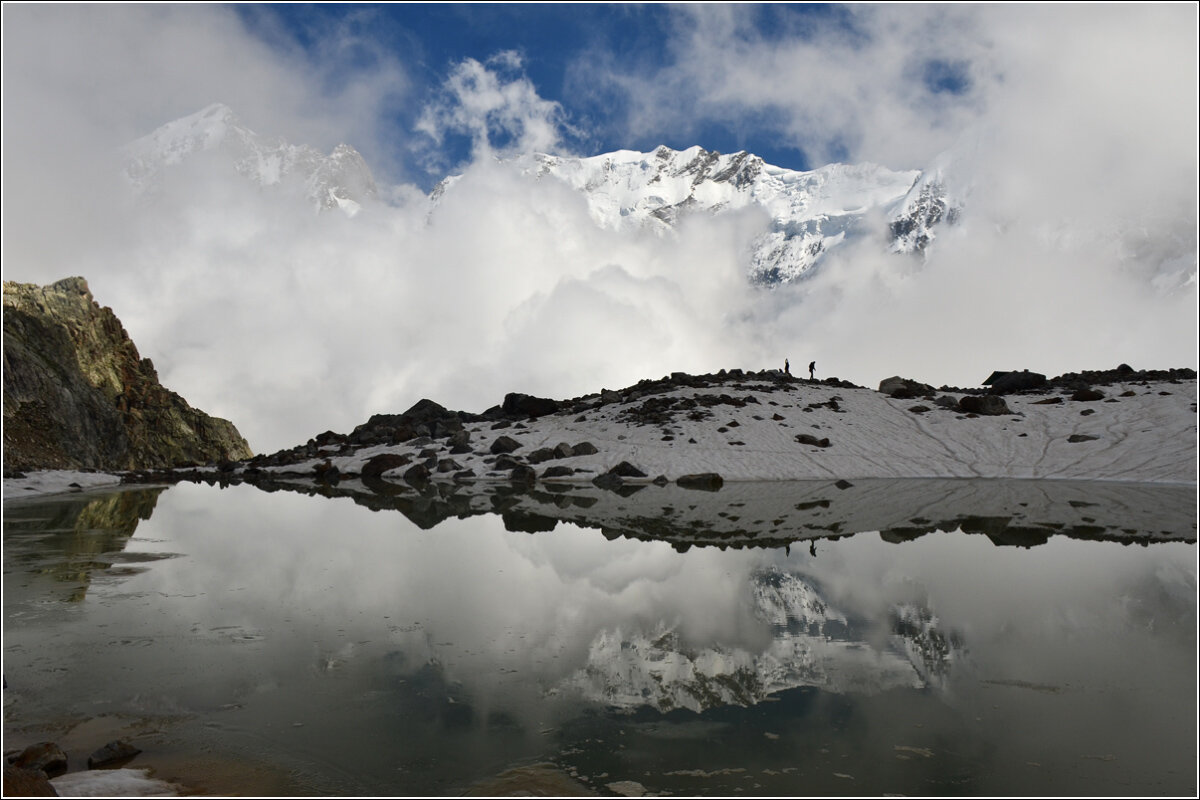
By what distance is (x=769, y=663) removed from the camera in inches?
447

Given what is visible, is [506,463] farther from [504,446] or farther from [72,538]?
[72,538]

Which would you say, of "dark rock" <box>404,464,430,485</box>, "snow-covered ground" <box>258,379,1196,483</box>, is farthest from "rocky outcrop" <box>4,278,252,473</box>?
"snow-covered ground" <box>258,379,1196,483</box>

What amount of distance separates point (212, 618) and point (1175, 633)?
60.7 ft

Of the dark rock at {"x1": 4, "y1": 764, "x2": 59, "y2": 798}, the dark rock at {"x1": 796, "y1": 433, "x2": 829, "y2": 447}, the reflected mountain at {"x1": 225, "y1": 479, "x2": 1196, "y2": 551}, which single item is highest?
the dark rock at {"x1": 796, "y1": 433, "x2": 829, "y2": 447}

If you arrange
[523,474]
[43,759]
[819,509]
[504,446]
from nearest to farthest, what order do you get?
[43,759] < [819,509] < [523,474] < [504,446]

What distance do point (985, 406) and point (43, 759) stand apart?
205 feet

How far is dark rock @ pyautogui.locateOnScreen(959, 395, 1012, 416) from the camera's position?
56562 mm

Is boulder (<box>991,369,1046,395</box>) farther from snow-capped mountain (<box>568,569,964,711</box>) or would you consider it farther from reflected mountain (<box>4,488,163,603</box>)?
reflected mountain (<box>4,488,163,603</box>)

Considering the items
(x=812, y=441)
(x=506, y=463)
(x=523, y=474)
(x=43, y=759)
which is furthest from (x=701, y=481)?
(x=43, y=759)

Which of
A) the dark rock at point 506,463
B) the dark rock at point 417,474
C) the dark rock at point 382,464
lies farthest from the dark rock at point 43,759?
the dark rock at point 382,464

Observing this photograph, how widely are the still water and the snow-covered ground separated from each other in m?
23.4

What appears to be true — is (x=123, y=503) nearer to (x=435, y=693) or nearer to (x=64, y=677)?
(x=64, y=677)

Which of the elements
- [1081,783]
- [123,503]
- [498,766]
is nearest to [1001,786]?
[1081,783]

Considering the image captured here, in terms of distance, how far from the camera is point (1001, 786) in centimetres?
775
